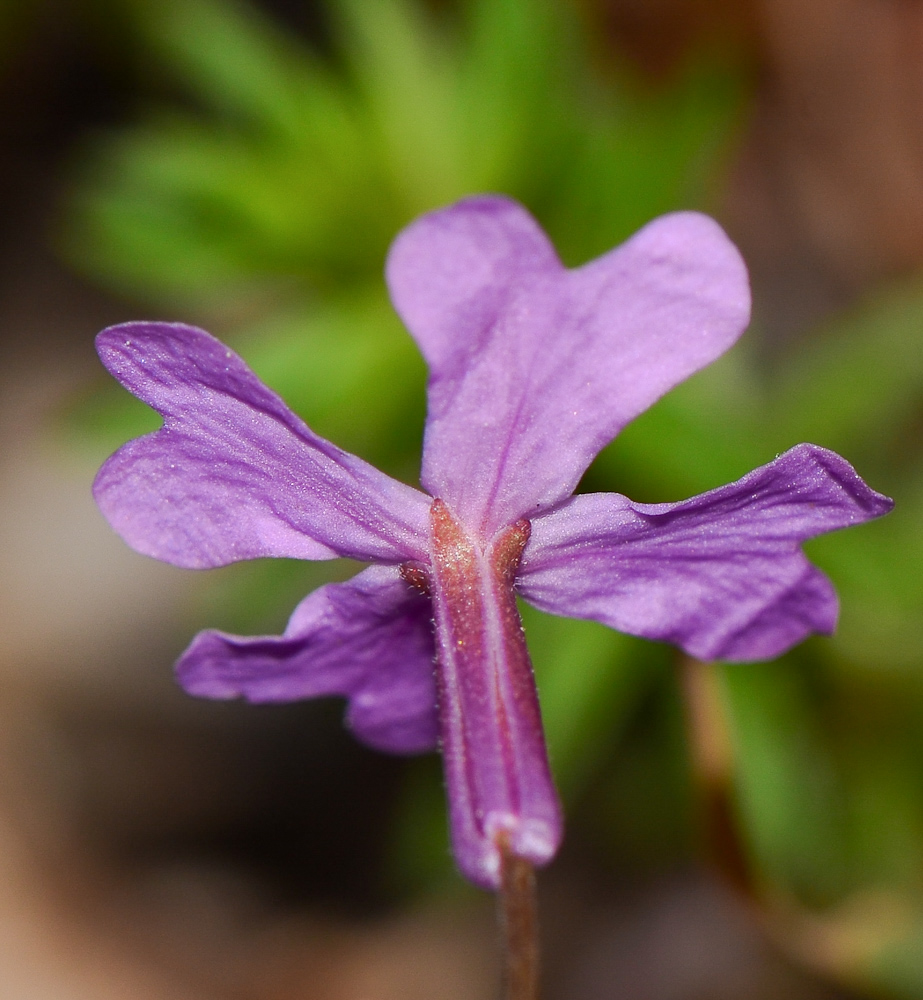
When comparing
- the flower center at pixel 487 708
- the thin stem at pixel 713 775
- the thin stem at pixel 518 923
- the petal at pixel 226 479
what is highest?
the petal at pixel 226 479

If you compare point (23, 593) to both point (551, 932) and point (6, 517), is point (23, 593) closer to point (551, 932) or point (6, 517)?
point (6, 517)

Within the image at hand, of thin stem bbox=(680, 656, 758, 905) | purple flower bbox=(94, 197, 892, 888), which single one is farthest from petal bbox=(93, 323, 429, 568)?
thin stem bbox=(680, 656, 758, 905)

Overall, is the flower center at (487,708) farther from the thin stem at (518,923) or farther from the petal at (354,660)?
the petal at (354,660)

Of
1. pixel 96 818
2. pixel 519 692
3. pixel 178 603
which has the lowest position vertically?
pixel 96 818

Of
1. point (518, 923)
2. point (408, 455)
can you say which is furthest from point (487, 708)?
point (408, 455)

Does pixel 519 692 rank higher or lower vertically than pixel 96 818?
higher

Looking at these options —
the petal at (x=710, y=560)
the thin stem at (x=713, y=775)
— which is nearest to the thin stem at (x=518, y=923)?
the petal at (x=710, y=560)

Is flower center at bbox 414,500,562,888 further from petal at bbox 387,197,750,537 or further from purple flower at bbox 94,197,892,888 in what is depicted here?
petal at bbox 387,197,750,537

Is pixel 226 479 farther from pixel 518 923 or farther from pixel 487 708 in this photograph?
pixel 518 923

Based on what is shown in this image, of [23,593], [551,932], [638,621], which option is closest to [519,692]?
[638,621]
